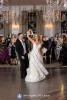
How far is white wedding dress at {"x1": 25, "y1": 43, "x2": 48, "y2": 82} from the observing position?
37.8 ft

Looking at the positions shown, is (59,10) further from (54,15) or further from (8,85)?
(8,85)

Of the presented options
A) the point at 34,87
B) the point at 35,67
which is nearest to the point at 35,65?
the point at 35,67

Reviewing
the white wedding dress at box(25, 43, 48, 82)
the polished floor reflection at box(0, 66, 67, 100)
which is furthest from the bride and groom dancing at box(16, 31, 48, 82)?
the polished floor reflection at box(0, 66, 67, 100)

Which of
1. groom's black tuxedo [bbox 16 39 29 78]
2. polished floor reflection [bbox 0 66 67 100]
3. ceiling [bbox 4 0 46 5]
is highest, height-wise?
ceiling [bbox 4 0 46 5]

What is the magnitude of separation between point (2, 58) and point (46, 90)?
653cm

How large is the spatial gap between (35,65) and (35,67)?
92 mm

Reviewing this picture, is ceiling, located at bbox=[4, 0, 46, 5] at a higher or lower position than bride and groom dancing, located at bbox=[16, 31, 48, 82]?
higher

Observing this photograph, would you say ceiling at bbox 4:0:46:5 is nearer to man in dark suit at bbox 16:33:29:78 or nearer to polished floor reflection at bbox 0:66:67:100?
polished floor reflection at bbox 0:66:67:100

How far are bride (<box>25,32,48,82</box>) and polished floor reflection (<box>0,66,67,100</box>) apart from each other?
0.73 feet

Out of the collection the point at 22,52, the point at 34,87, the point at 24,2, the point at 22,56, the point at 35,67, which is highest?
the point at 24,2

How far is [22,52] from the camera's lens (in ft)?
39.3

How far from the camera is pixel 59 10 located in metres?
24.5

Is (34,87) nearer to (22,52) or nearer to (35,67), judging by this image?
(35,67)

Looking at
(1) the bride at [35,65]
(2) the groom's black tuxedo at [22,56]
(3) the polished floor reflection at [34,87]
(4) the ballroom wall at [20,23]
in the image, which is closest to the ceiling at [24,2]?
(4) the ballroom wall at [20,23]
